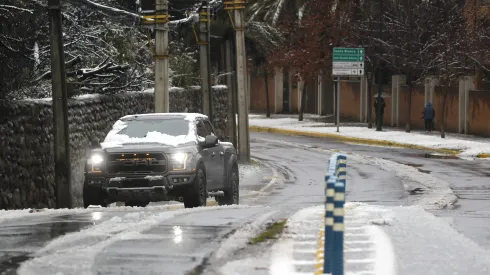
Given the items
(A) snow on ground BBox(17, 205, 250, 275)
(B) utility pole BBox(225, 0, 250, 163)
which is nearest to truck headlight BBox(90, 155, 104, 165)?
(A) snow on ground BBox(17, 205, 250, 275)

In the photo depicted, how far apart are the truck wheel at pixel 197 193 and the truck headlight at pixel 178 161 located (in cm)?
30

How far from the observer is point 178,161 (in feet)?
63.8

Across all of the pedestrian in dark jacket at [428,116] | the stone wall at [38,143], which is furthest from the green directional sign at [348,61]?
the stone wall at [38,143]

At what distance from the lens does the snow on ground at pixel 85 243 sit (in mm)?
10984

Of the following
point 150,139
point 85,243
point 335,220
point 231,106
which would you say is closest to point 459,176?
point 150,139

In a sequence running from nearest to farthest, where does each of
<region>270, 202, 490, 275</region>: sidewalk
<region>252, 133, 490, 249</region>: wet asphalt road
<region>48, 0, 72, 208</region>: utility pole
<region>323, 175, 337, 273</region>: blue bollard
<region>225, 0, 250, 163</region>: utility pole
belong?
<region>323, 175, 337, 273</region>: blue bollard
<region>270, 202, 490, 275</region>: sidewalk
<region>252, 133, 490, 249</region>: wet asphalt road
<region>48, 0, 72, 208</region>: utility pole
<region>225, 0, 250, 163</region>: utility pole

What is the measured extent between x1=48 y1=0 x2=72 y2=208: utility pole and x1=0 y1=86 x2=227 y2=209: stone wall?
540 mm

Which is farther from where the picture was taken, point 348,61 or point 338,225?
point 348,61

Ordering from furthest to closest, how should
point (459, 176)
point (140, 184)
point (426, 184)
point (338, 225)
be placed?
1. point (459, 176)
2. point (426, 184)
3. point (140, 184)
4. point (338, 225)

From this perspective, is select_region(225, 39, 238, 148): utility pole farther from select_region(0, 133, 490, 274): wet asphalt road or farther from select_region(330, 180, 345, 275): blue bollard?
select_region(330, 180, 345, 275): blue bollard

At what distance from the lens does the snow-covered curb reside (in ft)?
79.2

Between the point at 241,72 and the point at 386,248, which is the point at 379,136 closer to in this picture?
the point at 241,72

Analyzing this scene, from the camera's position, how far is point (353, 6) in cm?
6094

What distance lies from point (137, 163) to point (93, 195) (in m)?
0.91
